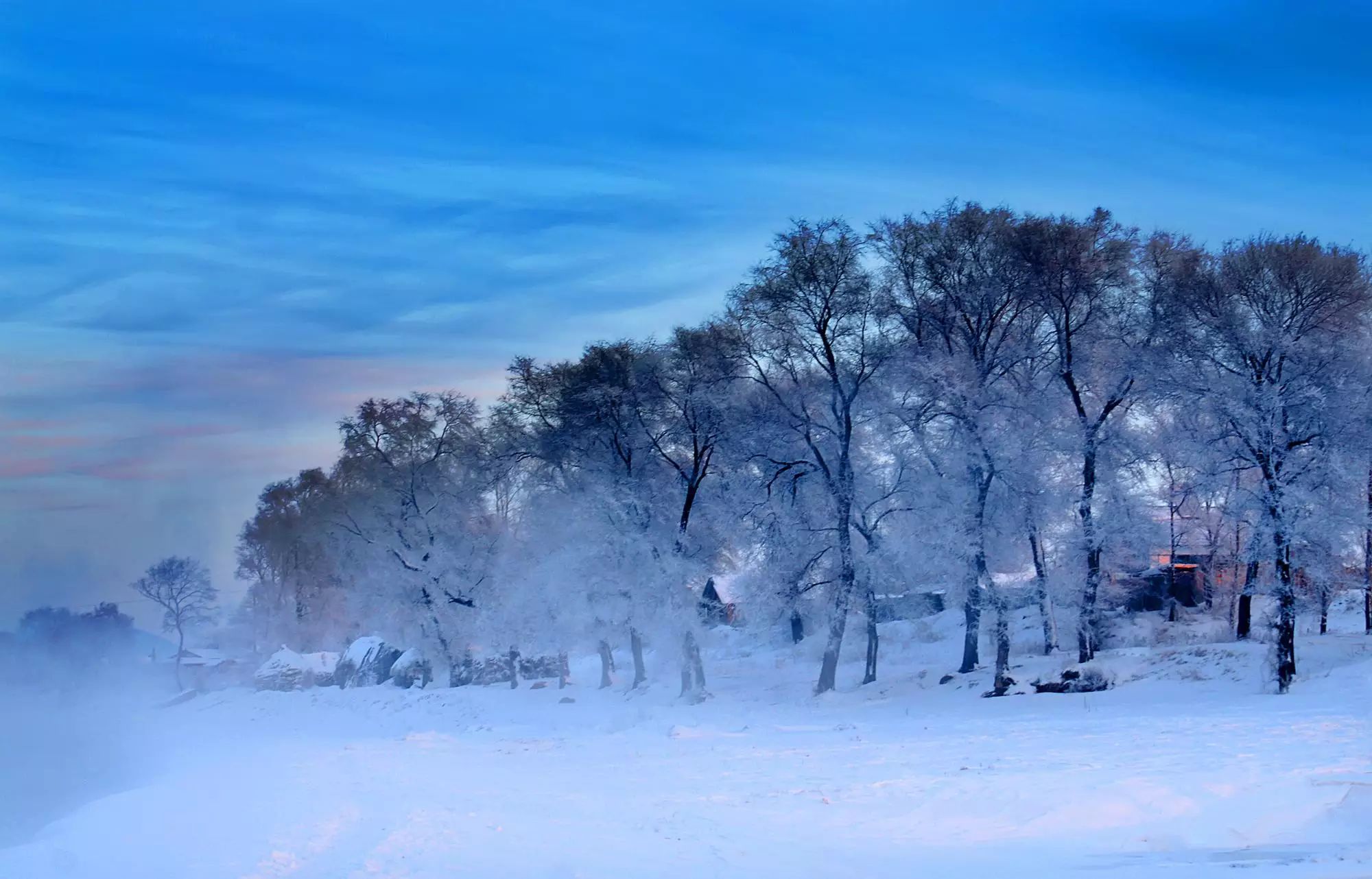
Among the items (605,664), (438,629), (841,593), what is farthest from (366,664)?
(841,593)

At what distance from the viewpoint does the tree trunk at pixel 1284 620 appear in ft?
75.9

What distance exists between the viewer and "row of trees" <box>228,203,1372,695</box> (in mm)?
25109

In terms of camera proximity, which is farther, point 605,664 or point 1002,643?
point 605,664

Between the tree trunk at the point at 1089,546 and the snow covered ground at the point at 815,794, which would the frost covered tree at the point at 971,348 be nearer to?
the tree trunk at the point at 1089,546

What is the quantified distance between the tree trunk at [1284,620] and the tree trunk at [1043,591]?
6.37 metres

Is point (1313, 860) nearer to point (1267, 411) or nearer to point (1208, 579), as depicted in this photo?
point (1267, 411)

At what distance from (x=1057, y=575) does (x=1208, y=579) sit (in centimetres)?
1462

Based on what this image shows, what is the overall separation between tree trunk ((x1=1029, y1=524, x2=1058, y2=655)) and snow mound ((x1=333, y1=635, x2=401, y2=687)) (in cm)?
2993

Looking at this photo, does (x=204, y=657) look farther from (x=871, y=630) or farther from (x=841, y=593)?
(x=841, y=593)

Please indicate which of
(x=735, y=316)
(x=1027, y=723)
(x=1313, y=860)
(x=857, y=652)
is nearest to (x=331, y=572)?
(x=857, y=652)

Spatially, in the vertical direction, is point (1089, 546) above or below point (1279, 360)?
below

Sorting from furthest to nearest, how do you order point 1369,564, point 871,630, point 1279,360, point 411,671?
1. point 411,671
2. point 871,630
3. point 1369,564
4. point 1279,360

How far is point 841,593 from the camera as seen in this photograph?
29.9 meters

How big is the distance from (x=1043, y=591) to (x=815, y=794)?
17502mm
